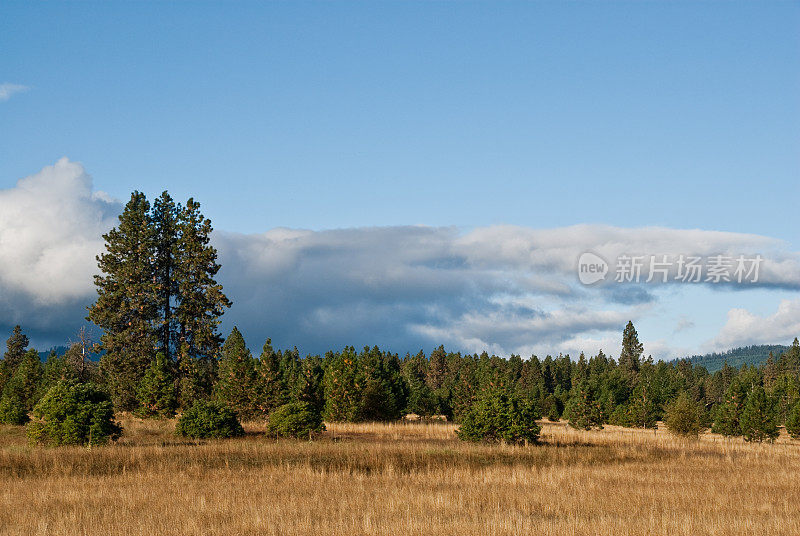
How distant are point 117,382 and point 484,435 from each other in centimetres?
3463

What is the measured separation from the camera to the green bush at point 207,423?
111ft

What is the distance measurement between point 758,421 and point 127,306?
5378cm

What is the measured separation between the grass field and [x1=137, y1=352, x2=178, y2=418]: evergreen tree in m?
18.3

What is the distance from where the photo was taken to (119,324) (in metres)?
57.2

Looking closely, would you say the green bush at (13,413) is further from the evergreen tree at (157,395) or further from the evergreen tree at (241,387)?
the evergreen tree at (241,387)

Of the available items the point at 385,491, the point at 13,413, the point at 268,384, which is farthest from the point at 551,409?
the point at 385,491

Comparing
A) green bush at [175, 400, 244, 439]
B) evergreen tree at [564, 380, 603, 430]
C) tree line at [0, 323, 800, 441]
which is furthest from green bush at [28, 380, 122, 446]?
evergreen tree at [564, 380, 603, 430]

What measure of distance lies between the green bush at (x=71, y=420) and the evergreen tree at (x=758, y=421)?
163ft

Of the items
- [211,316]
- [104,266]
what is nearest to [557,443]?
[211,316]

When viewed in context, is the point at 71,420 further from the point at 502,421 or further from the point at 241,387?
the point at 241,387

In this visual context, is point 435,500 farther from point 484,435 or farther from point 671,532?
point 484,435

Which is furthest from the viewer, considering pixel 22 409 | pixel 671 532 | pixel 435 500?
pixel 22 409

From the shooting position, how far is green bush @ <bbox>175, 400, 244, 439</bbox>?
111 feet

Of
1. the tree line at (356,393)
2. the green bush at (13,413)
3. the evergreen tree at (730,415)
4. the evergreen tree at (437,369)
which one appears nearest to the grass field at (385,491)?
the tree line at (356,393)
